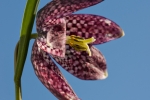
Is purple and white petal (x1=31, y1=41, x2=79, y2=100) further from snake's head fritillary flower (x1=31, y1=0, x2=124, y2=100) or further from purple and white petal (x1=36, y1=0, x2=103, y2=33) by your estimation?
purple and white petal (x1=36, y1=0, x2=103, y2=33)

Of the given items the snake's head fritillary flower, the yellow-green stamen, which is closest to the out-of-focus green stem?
the snake's head fritillary flower

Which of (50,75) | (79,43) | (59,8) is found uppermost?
(59,8)

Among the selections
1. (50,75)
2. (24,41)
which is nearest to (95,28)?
(50,75)

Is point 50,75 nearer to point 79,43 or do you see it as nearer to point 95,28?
point 79,43

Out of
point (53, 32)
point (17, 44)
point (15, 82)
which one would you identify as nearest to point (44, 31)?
point (53, 32)

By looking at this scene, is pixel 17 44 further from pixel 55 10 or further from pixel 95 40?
pixel 95 40

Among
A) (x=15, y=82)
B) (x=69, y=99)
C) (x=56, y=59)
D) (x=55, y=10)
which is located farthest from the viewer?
(x=56, y=59)
